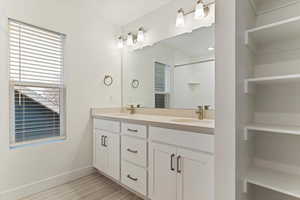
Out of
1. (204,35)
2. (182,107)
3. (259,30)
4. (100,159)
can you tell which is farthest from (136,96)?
(259,30)

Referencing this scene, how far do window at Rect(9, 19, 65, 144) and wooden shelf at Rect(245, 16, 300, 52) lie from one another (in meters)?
2.20

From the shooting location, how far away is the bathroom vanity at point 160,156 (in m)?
1.31

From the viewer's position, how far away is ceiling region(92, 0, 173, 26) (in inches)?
91.0

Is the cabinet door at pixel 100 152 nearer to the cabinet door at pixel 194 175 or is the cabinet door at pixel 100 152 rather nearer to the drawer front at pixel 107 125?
the drawer front at pixel 107 125

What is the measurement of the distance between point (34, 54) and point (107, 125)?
4.03 ft

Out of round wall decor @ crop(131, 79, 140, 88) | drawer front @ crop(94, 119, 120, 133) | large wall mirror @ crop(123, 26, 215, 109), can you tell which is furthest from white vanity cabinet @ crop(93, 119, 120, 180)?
round wall decor @ crop(131, 79, 140, 88)

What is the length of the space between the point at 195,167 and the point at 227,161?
298mm

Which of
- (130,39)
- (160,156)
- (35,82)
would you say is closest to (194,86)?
(160,156)

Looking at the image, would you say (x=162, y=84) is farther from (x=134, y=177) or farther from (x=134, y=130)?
(x=134, y=177)

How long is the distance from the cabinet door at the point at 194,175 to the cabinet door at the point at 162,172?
0.06 meters

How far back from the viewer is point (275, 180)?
1.15 meters

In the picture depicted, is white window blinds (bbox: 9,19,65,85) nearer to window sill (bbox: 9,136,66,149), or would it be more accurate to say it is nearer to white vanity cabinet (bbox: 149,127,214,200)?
window sill (bbox: 9,136,66,149)

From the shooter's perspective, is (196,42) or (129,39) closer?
(196,42)

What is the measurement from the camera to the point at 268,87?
136cm
